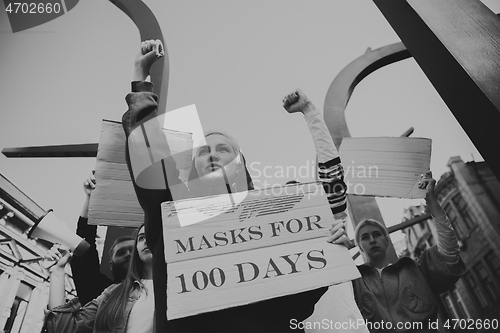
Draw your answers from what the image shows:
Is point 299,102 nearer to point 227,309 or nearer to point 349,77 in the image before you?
point 227,309

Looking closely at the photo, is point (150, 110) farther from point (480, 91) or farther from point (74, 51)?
point (74, 51)

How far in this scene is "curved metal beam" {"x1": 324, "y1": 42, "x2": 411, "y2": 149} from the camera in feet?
8.03

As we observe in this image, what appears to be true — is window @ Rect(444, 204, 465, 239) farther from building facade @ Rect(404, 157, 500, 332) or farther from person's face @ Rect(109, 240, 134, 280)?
Result: person's face @ Rect(109, 240, 134, 280)

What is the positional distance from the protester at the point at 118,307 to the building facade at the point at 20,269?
240 mm

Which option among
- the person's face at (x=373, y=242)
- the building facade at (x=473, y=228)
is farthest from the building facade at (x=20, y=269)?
the building facade at (x=473, y=228)

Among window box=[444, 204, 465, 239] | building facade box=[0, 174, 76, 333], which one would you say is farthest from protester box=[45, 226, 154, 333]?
window box=[444, 204, 465, 239]

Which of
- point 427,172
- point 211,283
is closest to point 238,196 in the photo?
point 211,283

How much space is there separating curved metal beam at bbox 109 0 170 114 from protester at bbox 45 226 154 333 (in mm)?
683

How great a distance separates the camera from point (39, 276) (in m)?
1.54

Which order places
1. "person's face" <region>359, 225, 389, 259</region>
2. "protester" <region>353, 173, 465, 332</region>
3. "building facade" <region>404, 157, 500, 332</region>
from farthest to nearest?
"building facade" <region>404, 157, 500, 332</region>
"person's face" <region>359, 225, 389, 259</region>
"protester" <region>353, 173, 465, 332</region>

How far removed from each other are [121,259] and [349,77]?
2.07 meters

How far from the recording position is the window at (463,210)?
8028 mm

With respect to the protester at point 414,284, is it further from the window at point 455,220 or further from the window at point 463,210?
the window at point 455,220

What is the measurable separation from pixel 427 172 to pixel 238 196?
40.2 inches
